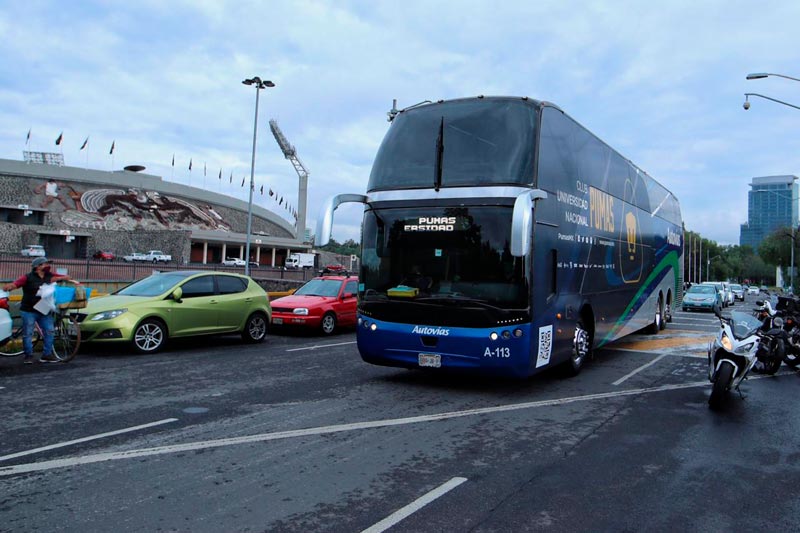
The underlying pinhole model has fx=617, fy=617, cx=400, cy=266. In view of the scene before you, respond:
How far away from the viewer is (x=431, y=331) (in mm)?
8273

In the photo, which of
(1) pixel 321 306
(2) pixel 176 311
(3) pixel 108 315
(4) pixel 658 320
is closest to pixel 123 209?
Result: (1) pixel 321 306

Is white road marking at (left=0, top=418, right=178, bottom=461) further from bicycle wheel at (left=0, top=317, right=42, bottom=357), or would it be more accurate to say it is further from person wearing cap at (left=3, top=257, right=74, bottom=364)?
person wearing cap at (left=3, top=257, right=74, bottom=364)

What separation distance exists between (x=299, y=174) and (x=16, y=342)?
300 ft

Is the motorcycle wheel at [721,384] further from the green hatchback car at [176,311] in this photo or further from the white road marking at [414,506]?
the green hatchback car at [176,311]

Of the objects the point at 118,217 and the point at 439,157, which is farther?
the point at 118,217

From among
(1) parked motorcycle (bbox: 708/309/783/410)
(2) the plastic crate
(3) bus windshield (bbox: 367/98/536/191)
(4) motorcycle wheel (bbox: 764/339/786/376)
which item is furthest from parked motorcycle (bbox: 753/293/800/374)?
(2) the plastic crate

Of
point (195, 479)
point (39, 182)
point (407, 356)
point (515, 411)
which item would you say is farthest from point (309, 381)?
point (39, 182)

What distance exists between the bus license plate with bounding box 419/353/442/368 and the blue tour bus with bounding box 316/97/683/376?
0.01m

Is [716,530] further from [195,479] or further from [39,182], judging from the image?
[39,182]

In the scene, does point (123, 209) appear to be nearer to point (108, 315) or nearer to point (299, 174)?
point (299, 174)

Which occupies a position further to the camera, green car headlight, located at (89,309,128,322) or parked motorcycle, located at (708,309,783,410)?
green car headlight, located at (89,309,128,322)

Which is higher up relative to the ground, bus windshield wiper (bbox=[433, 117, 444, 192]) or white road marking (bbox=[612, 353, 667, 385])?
bus windshield wiper (bbox=[433, 117, 444, 192])

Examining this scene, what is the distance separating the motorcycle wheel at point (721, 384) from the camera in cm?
785

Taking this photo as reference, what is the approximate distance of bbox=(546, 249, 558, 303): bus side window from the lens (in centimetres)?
857
